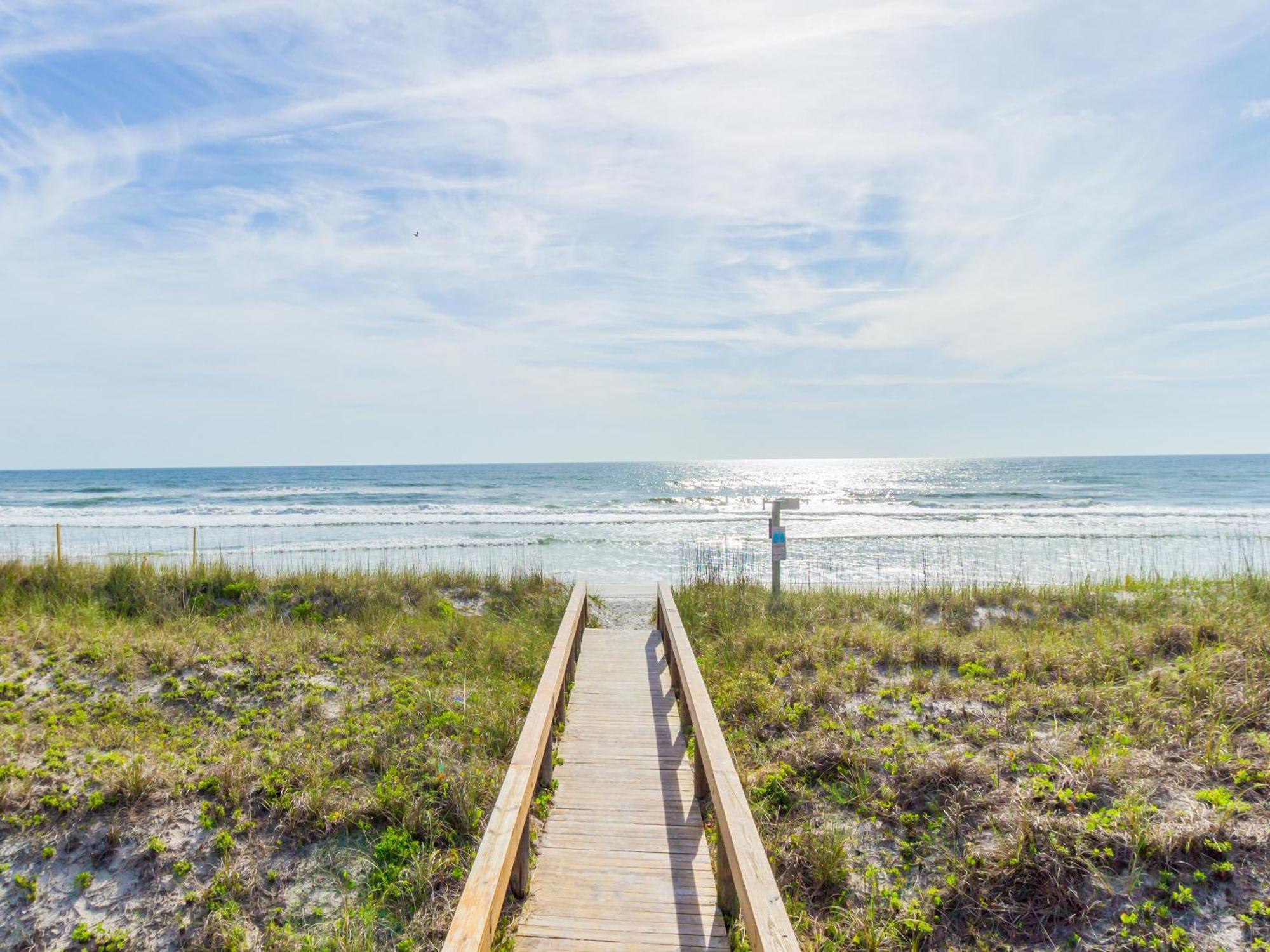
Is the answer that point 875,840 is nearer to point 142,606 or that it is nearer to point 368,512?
point 142,606

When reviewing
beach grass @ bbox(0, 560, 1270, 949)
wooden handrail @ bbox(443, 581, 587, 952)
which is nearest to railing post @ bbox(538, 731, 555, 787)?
wooden handrail @ bbox(443, 581, 587, 952)

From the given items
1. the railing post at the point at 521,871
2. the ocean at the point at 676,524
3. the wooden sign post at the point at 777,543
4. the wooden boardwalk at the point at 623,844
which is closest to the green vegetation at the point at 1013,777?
the wooden boardwalk at the point at 623,844

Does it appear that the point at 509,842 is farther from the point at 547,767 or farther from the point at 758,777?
the point at 758,777

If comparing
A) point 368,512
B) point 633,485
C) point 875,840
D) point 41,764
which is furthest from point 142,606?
point 633,485

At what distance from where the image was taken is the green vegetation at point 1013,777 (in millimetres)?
3895

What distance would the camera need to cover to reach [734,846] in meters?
3.22

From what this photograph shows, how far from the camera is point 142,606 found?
9703 mm

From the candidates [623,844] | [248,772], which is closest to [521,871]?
[623,844]

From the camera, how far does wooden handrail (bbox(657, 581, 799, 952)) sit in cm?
271

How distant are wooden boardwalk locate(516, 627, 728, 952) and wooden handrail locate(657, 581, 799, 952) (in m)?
0.24

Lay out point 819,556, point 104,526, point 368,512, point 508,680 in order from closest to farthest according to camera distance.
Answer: point 508,680 → point 819,556 → point 104,526 → point 368,512

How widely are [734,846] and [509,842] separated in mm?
1103

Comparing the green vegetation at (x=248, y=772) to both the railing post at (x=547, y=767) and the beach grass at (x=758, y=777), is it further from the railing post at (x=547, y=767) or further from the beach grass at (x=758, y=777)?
the railing post at (x=547, y=767)

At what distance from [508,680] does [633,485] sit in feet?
159
